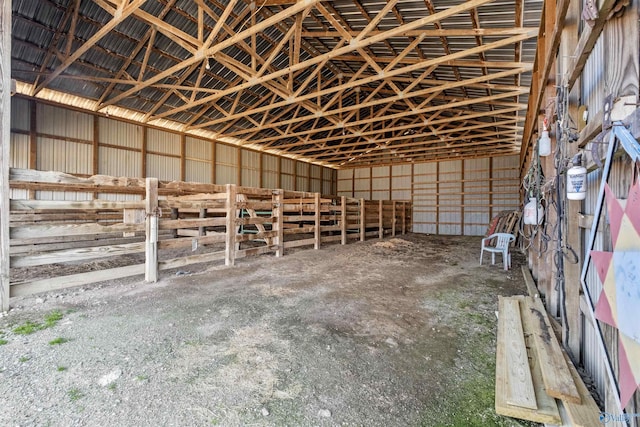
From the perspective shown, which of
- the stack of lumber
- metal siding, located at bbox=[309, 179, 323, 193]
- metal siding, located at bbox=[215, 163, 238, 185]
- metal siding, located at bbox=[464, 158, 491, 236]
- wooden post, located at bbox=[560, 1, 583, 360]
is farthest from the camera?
metal siding, located at bbox=[309, 179, 323, 193]

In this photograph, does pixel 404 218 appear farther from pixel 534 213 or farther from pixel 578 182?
pixel 578 182

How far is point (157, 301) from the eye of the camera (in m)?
3.33

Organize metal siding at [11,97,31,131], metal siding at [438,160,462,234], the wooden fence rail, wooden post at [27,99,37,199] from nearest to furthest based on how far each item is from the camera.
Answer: the wooden fence rail < metal siding at [11,97,31,131] < wooden post at [27,99,37,199] < metal siding at [438,160,462,234]

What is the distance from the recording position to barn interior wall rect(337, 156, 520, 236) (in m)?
14.8

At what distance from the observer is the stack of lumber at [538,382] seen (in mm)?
1459

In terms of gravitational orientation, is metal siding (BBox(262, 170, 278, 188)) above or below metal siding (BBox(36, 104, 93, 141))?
below

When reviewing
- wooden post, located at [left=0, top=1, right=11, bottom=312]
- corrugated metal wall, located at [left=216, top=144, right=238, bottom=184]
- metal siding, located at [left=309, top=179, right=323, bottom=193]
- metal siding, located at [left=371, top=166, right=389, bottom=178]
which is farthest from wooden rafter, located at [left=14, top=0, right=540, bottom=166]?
metal siding, located at [left=309, top=179, right=323, bottom=193]

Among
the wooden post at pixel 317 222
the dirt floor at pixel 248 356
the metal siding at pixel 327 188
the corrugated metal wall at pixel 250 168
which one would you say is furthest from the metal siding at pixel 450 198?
the dirt floor at pixel 248 356

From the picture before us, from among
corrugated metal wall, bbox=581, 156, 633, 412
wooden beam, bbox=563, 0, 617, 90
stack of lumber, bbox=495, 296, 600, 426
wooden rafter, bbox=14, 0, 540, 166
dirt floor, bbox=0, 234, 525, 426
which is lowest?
dirt floor, bbox=0, 234, 525, 426

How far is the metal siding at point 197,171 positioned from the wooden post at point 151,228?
29.0 feet

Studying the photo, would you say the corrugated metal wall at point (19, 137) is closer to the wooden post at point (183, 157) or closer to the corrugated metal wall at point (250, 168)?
the wooden post at point (183, 157)

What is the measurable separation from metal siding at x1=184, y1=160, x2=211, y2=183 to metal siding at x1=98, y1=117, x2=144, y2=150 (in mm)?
1960

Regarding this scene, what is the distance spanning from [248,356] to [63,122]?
1113 centimetres

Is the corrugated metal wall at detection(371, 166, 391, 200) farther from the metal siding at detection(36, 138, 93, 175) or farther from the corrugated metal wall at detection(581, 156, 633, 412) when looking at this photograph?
the corrugated metal wall at detection(581, 156, 633, 412)
